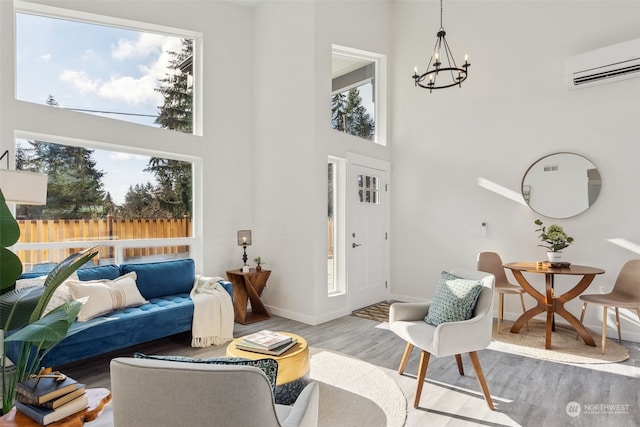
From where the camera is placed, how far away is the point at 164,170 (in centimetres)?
433

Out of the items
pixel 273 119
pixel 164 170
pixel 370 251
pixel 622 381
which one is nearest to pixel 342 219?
pixel 370 251

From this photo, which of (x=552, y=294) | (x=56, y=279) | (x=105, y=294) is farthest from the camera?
(x=552, y=294)

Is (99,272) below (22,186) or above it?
below

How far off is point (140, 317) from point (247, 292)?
1553 mm

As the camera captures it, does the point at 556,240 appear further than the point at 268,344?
Yes

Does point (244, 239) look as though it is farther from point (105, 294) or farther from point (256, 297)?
point (105, 294)

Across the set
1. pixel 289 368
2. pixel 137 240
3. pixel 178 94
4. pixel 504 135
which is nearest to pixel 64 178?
pixel 137 240

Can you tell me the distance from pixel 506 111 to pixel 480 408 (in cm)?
356

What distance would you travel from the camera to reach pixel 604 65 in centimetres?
380

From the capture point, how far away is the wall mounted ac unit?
3.68m

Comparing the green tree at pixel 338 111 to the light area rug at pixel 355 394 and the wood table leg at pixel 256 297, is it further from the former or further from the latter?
the light area rug at pixel 355 394

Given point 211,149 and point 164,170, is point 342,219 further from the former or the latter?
point 164,170

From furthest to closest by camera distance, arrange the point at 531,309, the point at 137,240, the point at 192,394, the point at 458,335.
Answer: the point at 137,240 → the point at 531,309 → the point at 458,335 → the point at 192,394

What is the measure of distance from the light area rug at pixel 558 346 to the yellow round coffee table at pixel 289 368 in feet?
7.04
